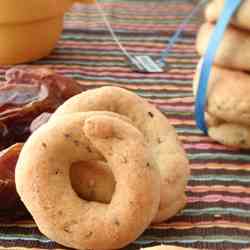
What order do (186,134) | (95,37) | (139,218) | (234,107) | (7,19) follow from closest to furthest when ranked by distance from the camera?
(139,218), (234,107), (186,134), (7,19), (95,37)

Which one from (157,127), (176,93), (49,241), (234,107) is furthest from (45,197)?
(176,93)

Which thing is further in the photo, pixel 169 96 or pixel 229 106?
pixel 169 96

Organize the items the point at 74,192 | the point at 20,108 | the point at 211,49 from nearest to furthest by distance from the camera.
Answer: the point at 74,192 → the point at 20,108 → the point at 211,49

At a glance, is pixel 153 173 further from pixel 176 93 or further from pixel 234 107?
pixel 176 93

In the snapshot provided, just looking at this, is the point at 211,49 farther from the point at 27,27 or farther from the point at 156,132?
the point at 27,27

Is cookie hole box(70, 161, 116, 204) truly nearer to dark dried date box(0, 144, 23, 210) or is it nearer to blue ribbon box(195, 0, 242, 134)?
dark dried date box(0, 144, 23, 210)

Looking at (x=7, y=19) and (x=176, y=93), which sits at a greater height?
(x=7, y=19)

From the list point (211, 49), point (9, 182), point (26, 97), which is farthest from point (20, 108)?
point (211, 49)

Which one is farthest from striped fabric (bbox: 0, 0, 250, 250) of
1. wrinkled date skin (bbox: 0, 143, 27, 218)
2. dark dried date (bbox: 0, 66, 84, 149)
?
dark dried date (bbox: 0, 66, 84, 149)
